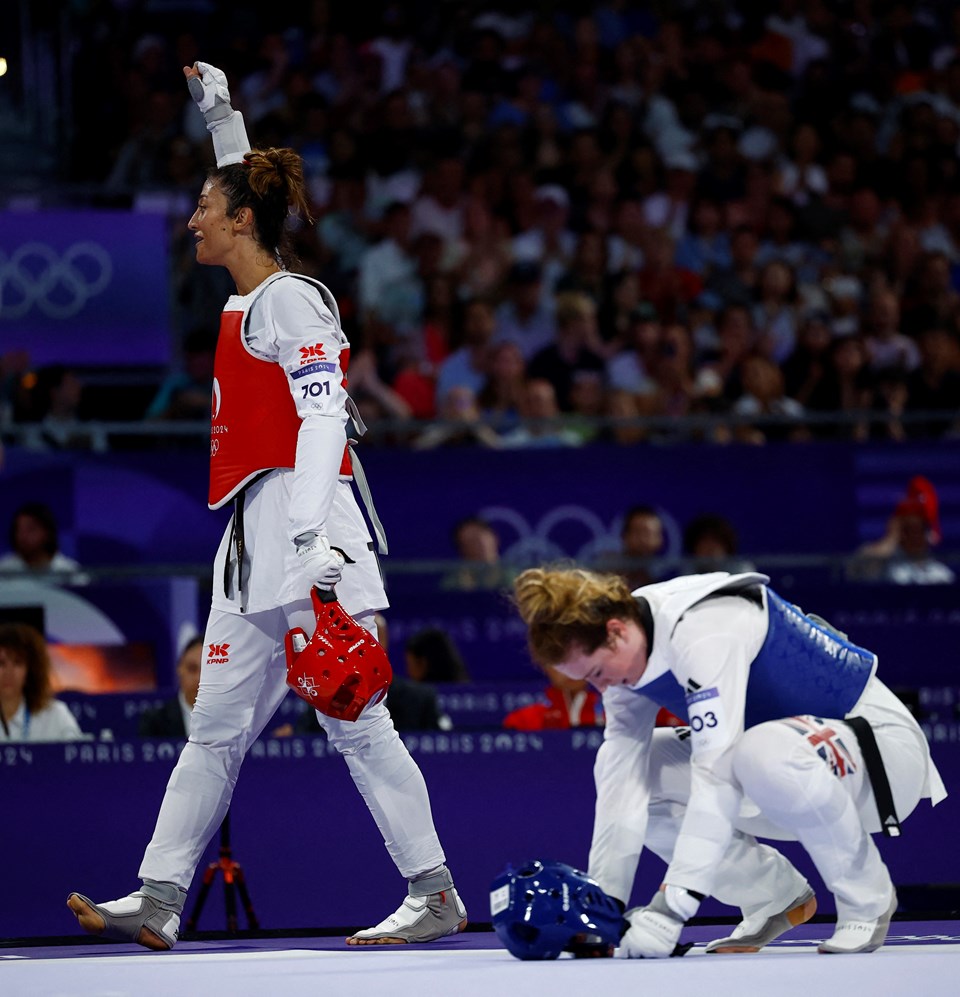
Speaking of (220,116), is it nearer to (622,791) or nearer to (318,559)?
(318,559)

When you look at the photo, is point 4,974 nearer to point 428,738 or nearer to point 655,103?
point 428,738

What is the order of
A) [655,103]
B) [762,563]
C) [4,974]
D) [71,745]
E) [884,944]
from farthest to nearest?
[655,103] < [762,563] < [71,745] < [884,944] < [4,974]

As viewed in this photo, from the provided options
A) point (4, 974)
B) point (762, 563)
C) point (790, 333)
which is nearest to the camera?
point (4, 974)

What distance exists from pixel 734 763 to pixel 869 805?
54 centimetres

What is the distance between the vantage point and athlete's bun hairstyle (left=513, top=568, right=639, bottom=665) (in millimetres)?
4516

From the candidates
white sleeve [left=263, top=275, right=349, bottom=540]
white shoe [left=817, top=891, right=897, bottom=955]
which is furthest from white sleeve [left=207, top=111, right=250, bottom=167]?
white shoe [left=817, top=891, right=897, bottom=955]

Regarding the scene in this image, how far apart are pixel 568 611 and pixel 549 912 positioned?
751mm

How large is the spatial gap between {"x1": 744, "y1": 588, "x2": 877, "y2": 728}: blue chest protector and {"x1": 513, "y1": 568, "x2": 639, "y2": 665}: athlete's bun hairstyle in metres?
0.38

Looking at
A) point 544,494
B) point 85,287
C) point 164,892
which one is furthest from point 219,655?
point 85,287

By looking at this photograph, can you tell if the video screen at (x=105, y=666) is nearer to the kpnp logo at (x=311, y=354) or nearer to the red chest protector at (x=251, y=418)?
the red chest protector at (x=251, y=418)

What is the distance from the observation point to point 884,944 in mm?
4711

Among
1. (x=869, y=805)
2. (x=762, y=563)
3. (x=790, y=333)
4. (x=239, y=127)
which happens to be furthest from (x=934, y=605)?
(x=239, y=127)

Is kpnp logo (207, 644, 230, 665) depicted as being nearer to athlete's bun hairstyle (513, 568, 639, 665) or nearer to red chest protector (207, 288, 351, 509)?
red chest protector (207, 288, 351, 509)

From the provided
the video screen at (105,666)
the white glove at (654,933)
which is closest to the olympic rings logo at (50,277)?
the video screen at (105,666)
